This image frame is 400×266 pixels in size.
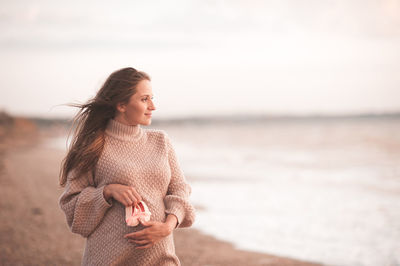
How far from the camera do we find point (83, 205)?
250cm

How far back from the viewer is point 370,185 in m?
11.9

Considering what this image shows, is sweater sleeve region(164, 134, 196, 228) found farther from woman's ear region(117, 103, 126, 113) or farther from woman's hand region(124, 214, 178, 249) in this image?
woman's ear region(117, 103, 126, 113)

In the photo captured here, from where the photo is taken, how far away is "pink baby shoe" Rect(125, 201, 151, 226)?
7.79 ft

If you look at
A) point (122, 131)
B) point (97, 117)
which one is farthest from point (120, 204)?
point (97, 117)

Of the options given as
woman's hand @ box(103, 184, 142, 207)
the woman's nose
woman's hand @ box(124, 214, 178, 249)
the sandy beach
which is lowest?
the sandy beach

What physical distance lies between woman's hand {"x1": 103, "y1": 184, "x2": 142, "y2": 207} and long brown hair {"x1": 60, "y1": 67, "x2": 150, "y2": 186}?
0.71 feet

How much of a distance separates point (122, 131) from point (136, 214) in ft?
1.68

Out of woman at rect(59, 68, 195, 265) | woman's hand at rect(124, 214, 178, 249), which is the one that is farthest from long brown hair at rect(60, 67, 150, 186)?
woman's hand at rect(124, 214, 178, 249)

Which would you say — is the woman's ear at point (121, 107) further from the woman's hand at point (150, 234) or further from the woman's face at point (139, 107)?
the woman's hand at point (150, 234)

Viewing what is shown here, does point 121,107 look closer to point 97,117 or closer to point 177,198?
point 97,117

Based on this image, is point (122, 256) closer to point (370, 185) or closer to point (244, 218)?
point (244, 218)

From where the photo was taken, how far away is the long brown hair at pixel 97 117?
2.54 metres

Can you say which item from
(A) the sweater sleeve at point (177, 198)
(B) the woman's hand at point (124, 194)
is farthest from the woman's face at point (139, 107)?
(B) the woman's hand at point (124, 194)

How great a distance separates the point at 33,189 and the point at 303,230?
664cm
